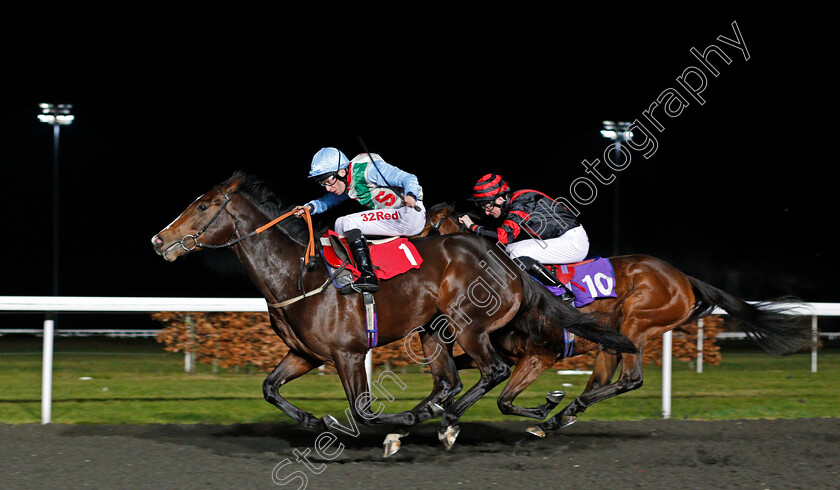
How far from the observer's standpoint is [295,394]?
21.2 ft

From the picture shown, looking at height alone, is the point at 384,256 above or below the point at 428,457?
above

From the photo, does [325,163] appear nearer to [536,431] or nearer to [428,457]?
[428,457]

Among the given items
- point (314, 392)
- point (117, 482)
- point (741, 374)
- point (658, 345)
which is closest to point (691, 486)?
point (117, 482)

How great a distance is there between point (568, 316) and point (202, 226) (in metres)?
2.06

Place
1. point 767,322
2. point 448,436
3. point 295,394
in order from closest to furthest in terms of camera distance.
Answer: point 448,436, point 767,322, point 295,394

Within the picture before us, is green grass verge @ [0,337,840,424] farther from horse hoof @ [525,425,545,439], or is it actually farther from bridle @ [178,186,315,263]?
bridle @ [178,186,315,263]

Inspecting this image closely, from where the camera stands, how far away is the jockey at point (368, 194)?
4262mm

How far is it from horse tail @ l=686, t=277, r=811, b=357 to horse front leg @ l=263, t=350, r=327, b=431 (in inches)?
101

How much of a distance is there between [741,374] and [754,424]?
3883 mm

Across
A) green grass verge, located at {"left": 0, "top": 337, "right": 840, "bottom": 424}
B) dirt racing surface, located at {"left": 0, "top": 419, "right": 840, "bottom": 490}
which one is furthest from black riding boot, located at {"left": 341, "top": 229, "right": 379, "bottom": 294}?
green grass verge, located at {"left": 0, "top": 337, "right": 840, "bottom": 424}

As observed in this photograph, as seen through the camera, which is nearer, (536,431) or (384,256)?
(384,256)

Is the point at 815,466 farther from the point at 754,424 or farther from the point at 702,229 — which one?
the point at 702,229

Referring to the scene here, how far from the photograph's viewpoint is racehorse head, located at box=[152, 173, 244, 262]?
410cm

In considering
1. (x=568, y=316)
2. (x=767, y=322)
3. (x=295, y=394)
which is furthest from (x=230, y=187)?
(x=767, y=322)
